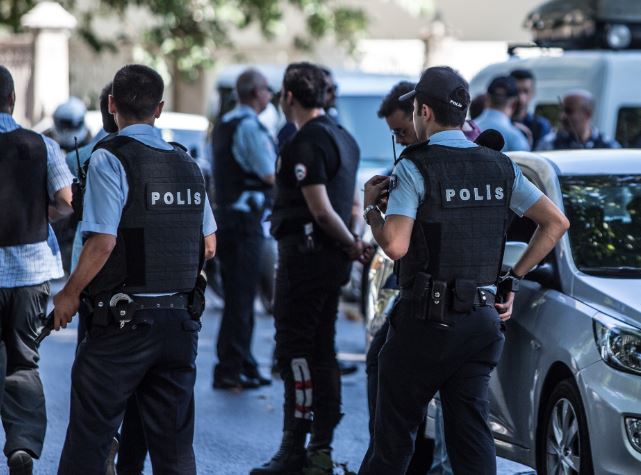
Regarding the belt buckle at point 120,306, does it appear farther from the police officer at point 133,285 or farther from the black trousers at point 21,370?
the black trousers at point 21,370

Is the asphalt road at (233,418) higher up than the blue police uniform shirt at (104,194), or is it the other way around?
the blue police uniform shirt at (104,194)

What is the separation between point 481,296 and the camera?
5227 millimetres

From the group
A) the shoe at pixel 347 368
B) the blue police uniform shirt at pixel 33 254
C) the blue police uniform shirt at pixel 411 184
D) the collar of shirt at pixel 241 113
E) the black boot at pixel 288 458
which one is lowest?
the shoe at pixel 347 368

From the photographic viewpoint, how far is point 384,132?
14797mm

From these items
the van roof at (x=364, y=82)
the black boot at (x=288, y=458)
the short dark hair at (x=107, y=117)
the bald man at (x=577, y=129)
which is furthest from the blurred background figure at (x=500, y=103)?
the van roof at (x=364, y=82)

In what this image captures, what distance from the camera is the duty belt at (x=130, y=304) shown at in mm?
5250

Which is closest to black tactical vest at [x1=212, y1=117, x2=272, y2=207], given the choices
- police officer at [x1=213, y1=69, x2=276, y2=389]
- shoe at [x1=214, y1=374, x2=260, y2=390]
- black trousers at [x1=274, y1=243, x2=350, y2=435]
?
police officer at [x1=213, y1=69, x2=276, y2=389]

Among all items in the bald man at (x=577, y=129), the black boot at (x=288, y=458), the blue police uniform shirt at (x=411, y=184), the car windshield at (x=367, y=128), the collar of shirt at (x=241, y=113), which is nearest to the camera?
the blue police uniform shirt at (x=411, y=184)

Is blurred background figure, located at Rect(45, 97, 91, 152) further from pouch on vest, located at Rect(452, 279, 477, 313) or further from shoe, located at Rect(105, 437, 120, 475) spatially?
pouch on vest, located at Rect(452, 279, 477, 313)

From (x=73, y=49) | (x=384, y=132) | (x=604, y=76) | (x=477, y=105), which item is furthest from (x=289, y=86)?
(x=73, y=49)

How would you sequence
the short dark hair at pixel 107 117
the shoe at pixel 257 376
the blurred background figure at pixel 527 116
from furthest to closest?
the blurred background figure at pixel 527 116, the shoe at pixel 257 376, the short dark hair at pixel 107 117

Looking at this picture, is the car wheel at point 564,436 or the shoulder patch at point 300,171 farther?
the shoulder patch at point 300,171

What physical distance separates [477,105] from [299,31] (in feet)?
58.6

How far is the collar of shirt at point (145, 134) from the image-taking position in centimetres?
534
